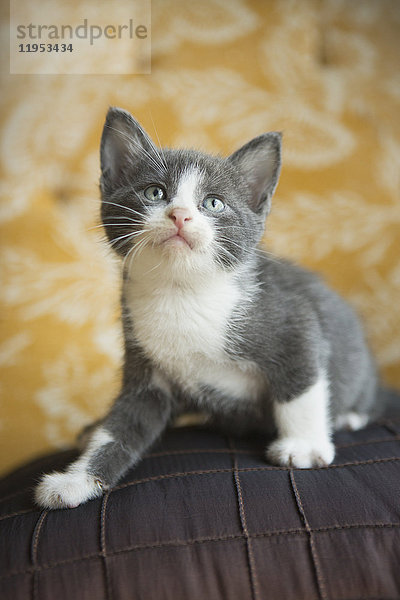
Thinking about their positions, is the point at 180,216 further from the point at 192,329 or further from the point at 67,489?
the point at 67,489

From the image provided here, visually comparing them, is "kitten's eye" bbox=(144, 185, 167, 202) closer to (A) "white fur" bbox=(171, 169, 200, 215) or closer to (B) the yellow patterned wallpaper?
(A) "white fur" bbox=(171, 169, 200, 215)

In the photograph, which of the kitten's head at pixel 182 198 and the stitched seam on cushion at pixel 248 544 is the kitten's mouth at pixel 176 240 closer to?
the kitten's head at pixel 182 198

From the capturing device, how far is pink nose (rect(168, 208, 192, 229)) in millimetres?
831

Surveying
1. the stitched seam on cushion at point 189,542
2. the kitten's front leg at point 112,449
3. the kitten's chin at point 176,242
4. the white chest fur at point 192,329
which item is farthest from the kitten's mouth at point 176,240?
the stitched seam on cushion at point 189,542

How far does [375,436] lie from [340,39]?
104cm

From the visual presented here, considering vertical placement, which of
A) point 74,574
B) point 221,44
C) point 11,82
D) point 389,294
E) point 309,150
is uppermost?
point 221,44

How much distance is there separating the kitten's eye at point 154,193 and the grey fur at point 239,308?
1cm

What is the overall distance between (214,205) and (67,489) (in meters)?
0.51

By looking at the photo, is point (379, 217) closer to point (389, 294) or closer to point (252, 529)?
point (389, 294)

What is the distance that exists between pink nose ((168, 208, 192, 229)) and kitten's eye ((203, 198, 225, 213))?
74 millimetres

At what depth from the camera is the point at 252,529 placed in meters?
0.74

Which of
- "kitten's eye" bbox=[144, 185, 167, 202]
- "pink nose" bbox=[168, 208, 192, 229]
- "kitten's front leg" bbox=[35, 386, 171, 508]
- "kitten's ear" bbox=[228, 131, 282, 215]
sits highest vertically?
"kitten's ear" bbox=[228, 131, 282, 215]

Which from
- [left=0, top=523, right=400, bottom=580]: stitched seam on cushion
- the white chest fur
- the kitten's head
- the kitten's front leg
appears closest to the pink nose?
the kitten's head

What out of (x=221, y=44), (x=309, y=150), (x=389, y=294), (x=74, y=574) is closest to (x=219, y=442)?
(x=74, y=574)
